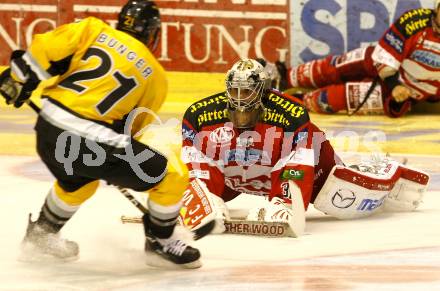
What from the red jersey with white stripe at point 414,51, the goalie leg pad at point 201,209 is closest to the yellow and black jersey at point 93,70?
the goalie leg pad at point 201,209

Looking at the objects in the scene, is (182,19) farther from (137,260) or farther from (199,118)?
(137,260)

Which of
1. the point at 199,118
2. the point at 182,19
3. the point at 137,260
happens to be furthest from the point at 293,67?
the point at 137,260

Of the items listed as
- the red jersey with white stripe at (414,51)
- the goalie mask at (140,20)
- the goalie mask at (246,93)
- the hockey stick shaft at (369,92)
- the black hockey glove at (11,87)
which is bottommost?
the hockey stick shaft at (369,92)

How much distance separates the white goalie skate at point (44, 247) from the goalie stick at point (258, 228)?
33.9 inches

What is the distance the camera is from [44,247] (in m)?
5.34

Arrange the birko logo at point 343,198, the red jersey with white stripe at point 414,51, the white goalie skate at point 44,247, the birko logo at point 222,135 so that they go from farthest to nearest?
1. the red jersey with white stripe at point 414,51
2. the birko logo at point 343,198
3. the birko logo at point 222,135
4. the white goalie skate at point 44,247

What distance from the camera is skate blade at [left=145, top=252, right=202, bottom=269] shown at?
5.25 m

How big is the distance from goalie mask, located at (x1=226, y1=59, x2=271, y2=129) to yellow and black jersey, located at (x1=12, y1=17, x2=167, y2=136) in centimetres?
75

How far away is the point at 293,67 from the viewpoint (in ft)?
32.1

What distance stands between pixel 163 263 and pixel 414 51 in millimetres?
4311

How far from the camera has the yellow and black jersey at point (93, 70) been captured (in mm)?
5059

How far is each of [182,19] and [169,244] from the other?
15.8 feet

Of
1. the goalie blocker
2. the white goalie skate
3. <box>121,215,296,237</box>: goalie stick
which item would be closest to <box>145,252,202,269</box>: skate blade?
the white goalie skate

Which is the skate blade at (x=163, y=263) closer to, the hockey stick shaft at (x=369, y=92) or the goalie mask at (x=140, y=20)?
the goalie mask at (x=140, y=20)
